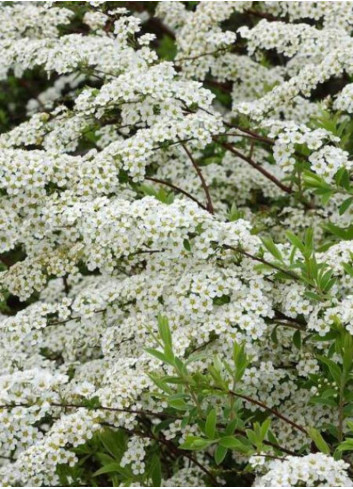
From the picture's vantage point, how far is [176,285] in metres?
3.83

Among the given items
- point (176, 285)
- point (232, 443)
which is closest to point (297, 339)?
point (176, 285)

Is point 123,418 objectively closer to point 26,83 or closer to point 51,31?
point 51,31

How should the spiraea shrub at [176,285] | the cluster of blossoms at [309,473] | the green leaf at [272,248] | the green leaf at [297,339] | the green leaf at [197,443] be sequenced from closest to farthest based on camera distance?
the cluster of blossoms at [309,473], the green leaf at [197,443], the spiraea shrub at [176,285], the green leaf at [272,248], the green leaf at [297,339]

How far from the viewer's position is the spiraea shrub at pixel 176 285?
3.36m

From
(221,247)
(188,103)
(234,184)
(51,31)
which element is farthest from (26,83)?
(221,247)

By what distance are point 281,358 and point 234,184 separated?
4.99 feet

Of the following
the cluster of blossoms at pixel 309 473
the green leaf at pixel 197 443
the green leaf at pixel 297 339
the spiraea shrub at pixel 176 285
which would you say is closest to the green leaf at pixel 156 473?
the spiraea shrub at pixel 176 285

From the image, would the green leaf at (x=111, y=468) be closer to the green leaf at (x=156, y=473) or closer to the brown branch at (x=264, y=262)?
the green leaf at (x=156, y=473)

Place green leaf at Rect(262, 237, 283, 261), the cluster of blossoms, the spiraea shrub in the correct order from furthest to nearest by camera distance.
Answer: green leaf at Rect(262, 237, 283, 261) < the spiraea shrub < the cluster of blossoms

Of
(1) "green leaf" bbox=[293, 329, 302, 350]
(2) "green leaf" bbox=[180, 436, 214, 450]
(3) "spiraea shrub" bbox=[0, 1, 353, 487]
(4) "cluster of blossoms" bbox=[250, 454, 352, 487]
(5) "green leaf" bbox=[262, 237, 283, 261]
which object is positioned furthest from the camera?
(1) "green leaf" bbox=[293, 329, 302, 350]

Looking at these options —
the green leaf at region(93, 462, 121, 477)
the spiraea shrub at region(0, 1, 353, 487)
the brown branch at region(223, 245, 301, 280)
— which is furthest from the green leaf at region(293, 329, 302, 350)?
the green leaf at region(93, 462, 121, 477)

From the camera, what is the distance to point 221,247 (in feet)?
11.9

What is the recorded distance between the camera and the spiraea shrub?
3.36 metres

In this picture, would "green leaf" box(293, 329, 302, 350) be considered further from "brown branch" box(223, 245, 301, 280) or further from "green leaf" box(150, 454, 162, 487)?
"green leaf" box(150, 454, 162, 487)
